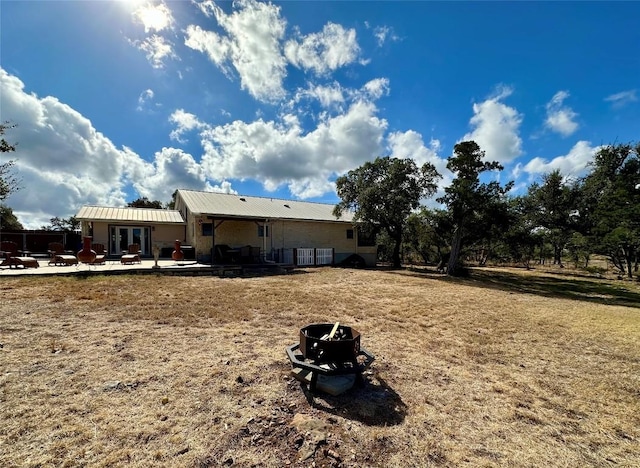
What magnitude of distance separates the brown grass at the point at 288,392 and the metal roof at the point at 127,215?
1143 centimetres

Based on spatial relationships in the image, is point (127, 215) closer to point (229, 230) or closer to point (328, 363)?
point (229, 230)

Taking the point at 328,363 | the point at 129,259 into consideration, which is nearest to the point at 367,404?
the point at 328,363

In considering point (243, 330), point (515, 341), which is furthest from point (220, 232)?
point (515, 341)

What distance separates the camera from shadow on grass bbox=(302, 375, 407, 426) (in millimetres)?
2637

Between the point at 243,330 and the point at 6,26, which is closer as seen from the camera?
the point at 243,330

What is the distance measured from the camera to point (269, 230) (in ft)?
57.0

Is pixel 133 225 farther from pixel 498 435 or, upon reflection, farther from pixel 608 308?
pixel 608 308

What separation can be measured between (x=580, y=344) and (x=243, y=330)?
5957 millimetres

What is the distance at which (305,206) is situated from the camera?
21.8m

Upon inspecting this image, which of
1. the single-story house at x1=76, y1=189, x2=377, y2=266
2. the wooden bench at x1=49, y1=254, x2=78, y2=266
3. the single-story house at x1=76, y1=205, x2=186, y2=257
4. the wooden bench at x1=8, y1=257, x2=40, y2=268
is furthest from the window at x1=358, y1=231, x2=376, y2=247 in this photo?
the wooden bench at x1=8, y1=257, x2=40, y2=268

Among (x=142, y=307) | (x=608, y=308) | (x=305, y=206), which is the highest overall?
(x=305, y=206)

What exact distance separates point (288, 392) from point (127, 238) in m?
18.3

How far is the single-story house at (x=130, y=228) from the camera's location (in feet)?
53.2

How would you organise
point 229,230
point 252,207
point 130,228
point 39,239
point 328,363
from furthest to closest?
point 39,239 → point 252,207 → point 130,228 → point 229,230 → point 328,363
